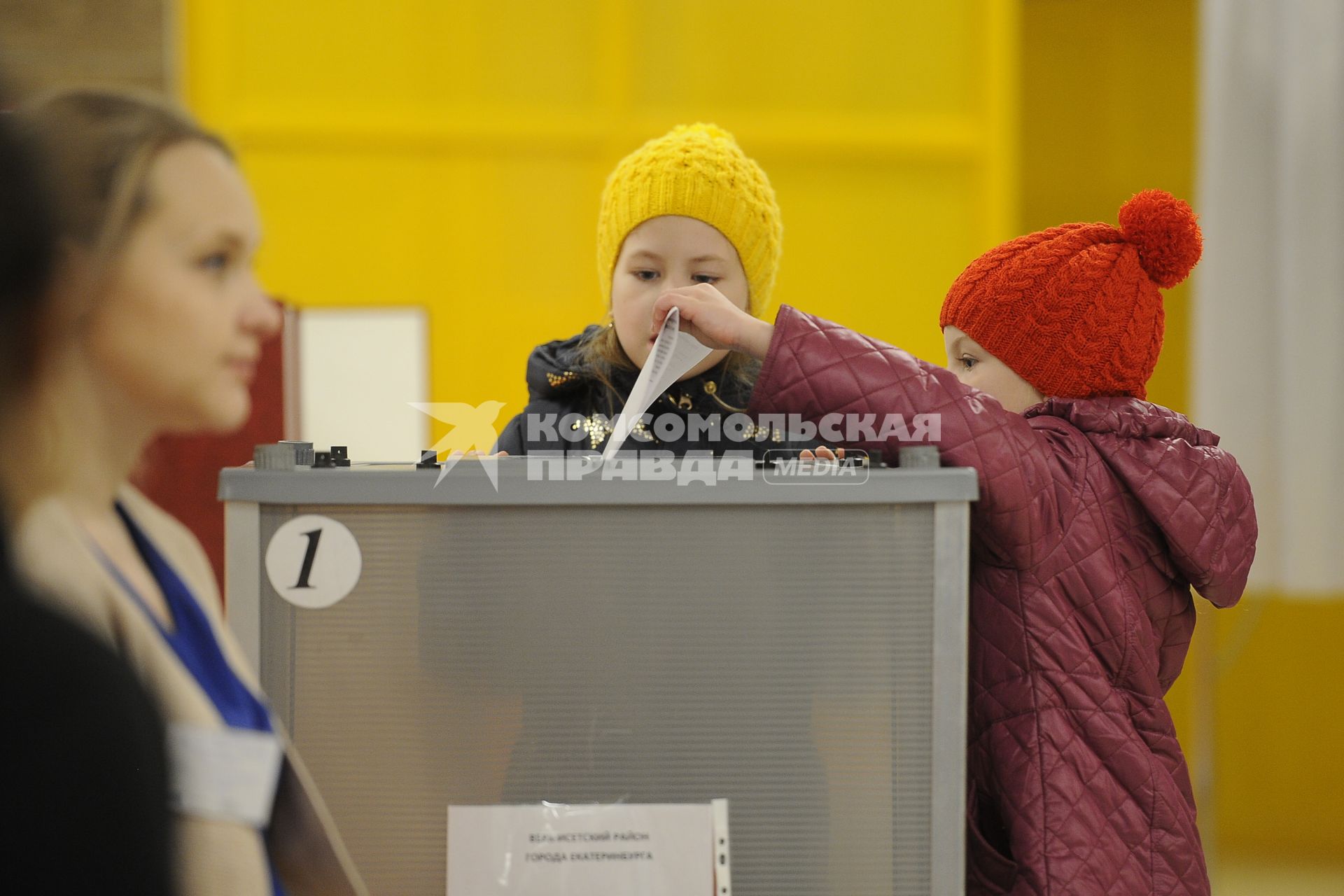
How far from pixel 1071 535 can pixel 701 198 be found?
559 mm

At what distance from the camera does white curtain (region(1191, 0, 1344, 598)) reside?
100 inches

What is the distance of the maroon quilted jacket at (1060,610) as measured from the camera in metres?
→ 0.83

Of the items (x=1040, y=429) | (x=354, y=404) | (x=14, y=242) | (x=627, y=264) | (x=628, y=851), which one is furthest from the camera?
(x=354, y=404)

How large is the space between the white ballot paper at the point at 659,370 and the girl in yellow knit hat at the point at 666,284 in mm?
304

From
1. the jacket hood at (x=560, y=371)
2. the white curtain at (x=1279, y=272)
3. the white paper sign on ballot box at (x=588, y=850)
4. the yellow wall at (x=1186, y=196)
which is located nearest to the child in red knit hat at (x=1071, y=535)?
the white paper sign on ballot box at (x=588, y=850)

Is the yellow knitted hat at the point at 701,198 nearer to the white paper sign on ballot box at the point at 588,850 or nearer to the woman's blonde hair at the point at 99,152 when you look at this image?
the white paper sign on ballot box at the point at 588,850

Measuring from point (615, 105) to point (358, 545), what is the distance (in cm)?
205

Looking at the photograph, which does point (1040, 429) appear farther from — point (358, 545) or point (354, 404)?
point (354, 404)

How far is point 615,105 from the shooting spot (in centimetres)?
260

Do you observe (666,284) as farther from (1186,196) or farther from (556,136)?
(1186,196)

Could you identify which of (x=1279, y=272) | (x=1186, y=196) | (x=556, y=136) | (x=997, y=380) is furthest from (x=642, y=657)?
(x=1186, y=196)

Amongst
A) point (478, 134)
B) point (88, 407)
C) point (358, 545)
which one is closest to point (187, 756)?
point (88, 407)

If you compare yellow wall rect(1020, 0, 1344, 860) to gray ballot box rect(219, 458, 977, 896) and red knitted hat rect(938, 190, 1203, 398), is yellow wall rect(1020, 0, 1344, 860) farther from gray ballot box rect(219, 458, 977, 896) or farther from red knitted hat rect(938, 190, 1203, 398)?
gray ballot box rect(219, 458, 977, 896)

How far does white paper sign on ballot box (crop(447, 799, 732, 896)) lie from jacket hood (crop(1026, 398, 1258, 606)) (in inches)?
17.9
